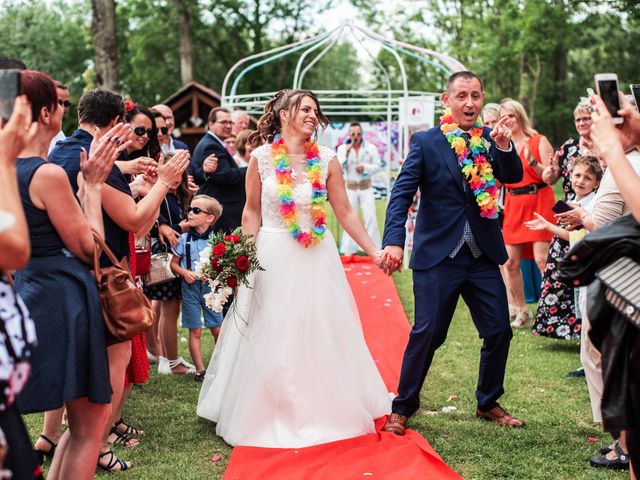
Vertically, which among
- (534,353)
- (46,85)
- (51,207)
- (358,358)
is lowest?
(534,353)

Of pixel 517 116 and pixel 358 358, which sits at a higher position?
pixel 517 116

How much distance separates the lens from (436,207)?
5148 millimetres

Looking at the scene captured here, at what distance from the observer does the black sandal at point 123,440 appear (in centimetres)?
498

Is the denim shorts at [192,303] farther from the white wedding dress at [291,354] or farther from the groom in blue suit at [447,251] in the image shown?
the groom in blue suit at [447,251]

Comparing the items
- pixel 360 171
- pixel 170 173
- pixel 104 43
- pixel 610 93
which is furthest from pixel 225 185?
pixel 104 43

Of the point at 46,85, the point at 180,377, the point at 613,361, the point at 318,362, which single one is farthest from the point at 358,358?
the point at 46,85

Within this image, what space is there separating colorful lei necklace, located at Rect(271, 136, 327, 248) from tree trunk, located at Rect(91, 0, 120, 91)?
1023 centimetres

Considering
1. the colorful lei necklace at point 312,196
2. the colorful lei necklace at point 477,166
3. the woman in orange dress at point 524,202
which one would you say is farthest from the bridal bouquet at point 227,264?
the woman in orange dress at point 524,202

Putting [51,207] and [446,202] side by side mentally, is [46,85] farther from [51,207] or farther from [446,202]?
[446,202]

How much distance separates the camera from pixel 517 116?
826cm

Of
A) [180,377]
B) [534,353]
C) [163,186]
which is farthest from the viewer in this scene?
[534,353]

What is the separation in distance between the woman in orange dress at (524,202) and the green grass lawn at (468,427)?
4.33ft

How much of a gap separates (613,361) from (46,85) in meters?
2.51

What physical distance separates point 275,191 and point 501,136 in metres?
1.59
